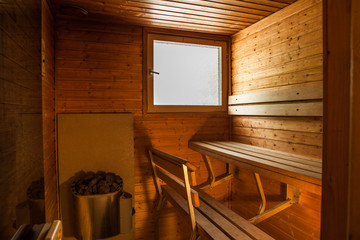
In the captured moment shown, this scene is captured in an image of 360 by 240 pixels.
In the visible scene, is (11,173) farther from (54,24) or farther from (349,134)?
(54,24)

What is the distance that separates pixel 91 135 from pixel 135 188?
856 millimetres

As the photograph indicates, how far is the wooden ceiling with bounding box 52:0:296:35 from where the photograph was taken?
2.35 metres

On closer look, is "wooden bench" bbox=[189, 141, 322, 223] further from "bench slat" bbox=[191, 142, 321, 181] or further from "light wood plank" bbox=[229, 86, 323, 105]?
"light wood plank" bbox=[229, 86, 323, 105]

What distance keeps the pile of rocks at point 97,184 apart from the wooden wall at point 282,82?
169 cm

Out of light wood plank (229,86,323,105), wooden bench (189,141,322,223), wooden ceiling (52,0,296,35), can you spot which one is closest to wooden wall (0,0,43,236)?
wooden ceiling (52,0,296,35)

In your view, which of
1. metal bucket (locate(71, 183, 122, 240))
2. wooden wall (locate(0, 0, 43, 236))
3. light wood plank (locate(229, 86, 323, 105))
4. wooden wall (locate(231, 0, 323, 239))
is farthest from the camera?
metal bucket (locate(71, 183, 122, 240))

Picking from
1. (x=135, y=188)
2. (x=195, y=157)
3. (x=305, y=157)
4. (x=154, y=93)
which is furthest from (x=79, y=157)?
(x=305, y=157)

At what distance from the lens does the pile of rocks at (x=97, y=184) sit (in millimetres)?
2336

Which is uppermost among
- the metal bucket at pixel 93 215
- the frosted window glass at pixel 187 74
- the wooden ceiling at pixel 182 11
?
the wooden ceiling at pixel 182 11

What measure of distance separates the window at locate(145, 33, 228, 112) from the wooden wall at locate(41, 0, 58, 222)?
1087 millimetres

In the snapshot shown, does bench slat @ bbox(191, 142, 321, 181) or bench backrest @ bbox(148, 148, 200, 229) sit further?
bench backrest @ bbox(148, 148, 200, 229)

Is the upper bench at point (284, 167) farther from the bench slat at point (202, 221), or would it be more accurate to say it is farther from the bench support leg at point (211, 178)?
the bench support leg at point (211, 178)

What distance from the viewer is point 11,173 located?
99cm

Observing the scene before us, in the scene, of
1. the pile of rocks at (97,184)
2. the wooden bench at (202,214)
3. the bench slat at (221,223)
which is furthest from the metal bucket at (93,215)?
the bench slat at (221,223)
